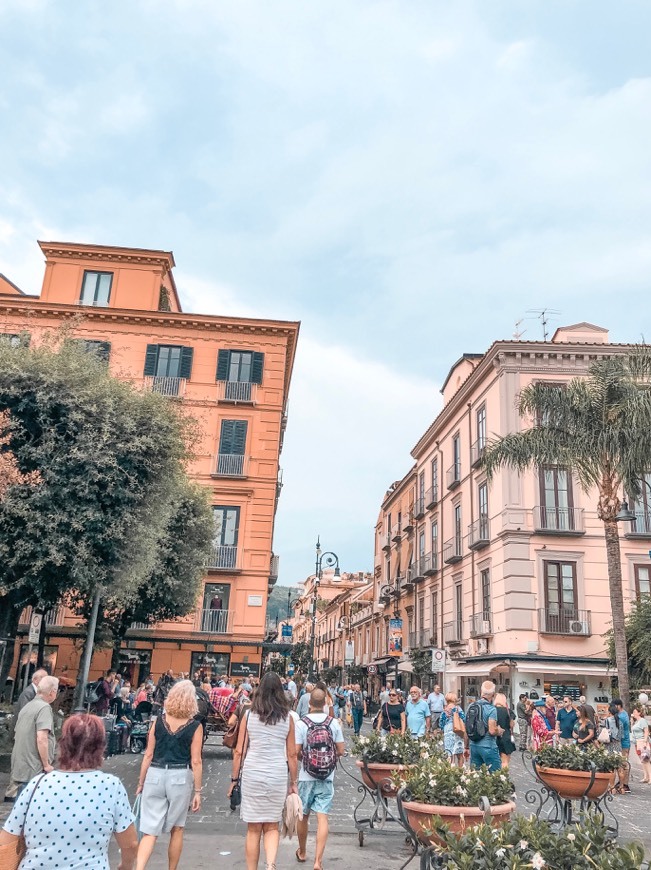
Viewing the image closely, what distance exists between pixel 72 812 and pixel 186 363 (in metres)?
28.4

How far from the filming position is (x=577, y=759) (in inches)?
341

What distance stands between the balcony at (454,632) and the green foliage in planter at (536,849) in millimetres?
26333

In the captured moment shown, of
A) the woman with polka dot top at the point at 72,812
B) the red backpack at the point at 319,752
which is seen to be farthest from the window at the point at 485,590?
the woman with polka dot top at the point at 72,812

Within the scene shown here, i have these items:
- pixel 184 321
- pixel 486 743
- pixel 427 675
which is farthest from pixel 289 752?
pixel 427 675

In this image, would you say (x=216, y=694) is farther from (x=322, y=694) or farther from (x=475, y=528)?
(x=475, y=528)

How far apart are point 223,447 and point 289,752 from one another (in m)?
24.3

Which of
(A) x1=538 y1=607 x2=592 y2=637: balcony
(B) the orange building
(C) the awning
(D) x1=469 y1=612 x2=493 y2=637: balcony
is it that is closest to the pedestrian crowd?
(C) the awning

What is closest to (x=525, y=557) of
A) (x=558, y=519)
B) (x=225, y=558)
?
(x=558, y=519)

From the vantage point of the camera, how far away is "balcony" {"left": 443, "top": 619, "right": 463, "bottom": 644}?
1190 inches

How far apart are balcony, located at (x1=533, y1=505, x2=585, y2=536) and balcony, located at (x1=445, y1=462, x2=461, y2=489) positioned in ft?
20.2

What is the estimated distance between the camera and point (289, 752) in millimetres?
6281

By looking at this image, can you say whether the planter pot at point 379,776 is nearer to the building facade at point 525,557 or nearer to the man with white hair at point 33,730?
the man with white hair at point 33,730

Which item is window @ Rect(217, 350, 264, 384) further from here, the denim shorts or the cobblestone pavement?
the denim shorts

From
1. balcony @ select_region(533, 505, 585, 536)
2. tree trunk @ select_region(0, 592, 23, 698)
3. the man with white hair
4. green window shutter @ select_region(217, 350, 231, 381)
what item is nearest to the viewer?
the man with white hair
